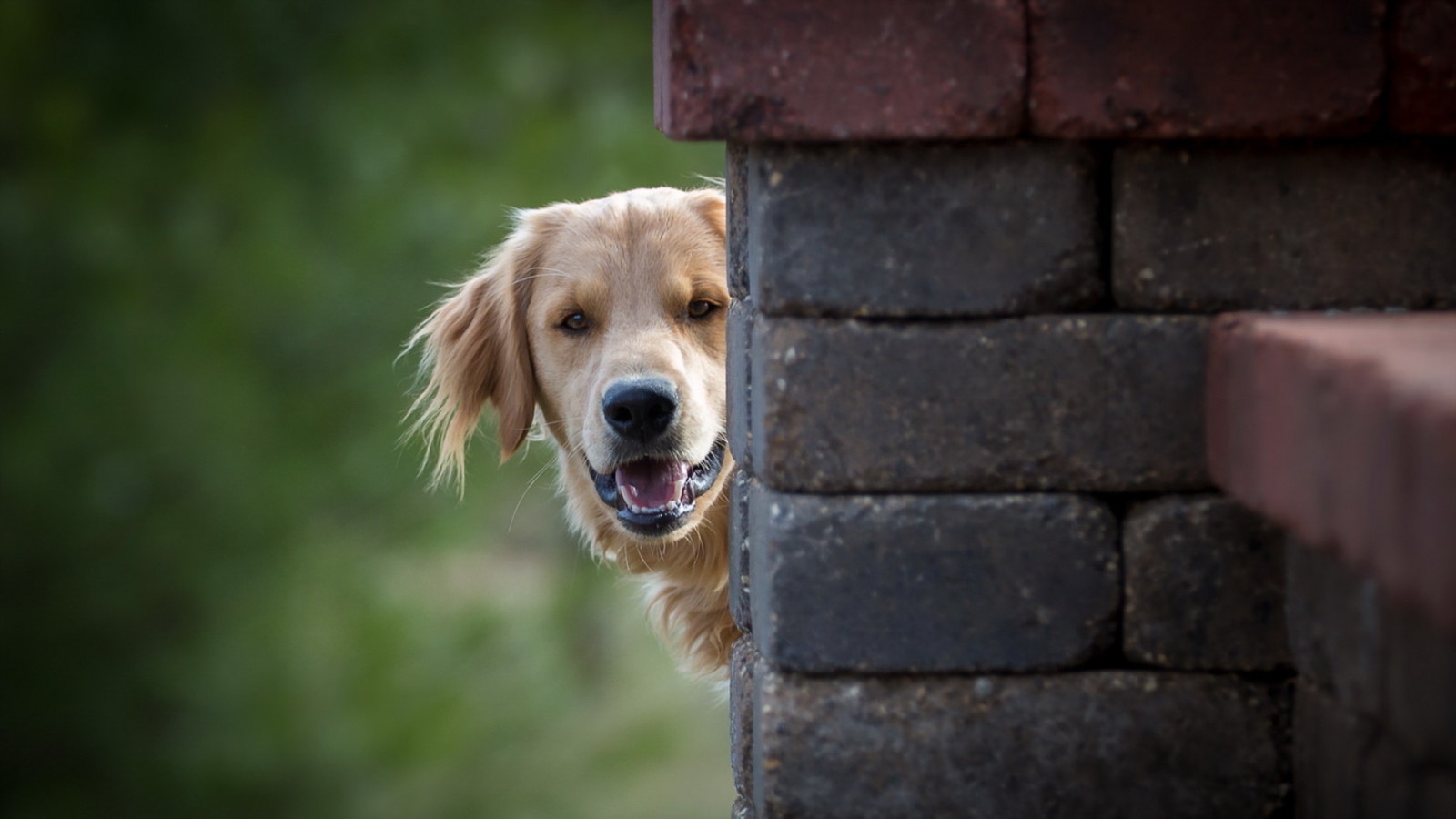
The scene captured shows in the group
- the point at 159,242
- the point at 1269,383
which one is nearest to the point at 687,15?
the point at 1269,383

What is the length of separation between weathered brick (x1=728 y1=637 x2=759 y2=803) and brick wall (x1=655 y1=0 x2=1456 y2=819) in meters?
0.24

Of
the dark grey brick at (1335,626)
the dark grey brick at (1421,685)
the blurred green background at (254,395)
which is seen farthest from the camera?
the blurred green background at (254,395)

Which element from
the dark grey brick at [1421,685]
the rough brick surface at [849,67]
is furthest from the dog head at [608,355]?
the dark grey brick at [1421,685]

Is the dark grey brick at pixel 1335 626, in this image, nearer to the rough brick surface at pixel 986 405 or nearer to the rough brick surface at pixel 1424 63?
the rough brick surface at pixel 986 405

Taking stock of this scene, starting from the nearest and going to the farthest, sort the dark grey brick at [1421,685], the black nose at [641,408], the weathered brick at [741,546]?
1. the dark grey brick at [1421,685]
2. the weathered brick at [741,546]
3. the black nose at [641,408]

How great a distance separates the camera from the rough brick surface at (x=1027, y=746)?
2.11m

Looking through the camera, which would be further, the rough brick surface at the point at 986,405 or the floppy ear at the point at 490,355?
the floppy ear at the point at 490,355

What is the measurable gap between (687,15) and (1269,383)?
39.1 inches

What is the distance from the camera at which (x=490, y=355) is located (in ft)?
13.3

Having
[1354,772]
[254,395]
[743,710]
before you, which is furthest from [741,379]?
[254,395]

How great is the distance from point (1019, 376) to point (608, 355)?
1.65m

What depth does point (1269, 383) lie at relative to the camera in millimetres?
1822

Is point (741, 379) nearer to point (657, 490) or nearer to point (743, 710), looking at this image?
point (743, 710)

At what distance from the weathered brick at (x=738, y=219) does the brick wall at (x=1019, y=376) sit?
0.24 meters
